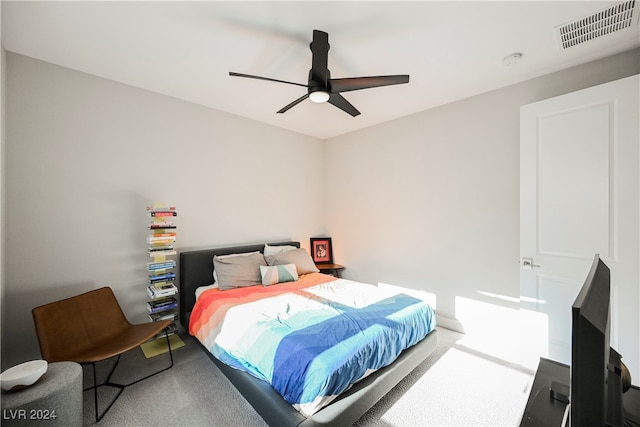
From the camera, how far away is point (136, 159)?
8.91 ft

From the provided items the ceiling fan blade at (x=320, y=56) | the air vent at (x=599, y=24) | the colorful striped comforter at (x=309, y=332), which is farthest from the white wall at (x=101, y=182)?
the air vent at (x=599, y=24)

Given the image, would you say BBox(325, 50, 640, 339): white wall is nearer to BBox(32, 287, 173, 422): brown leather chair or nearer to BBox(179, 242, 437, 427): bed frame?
BBox(179, 242, 437, 427): bed frame

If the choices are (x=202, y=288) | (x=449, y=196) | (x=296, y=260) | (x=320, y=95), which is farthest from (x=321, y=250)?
(x=320, y=95)

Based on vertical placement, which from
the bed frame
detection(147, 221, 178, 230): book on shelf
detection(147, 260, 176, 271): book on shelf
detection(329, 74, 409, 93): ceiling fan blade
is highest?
detection(329, 74, 409, 93): ceiling fan blade

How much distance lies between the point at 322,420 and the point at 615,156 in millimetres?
2774

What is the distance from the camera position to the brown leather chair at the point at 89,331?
1.84 metres

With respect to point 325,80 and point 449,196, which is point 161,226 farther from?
point 449,196

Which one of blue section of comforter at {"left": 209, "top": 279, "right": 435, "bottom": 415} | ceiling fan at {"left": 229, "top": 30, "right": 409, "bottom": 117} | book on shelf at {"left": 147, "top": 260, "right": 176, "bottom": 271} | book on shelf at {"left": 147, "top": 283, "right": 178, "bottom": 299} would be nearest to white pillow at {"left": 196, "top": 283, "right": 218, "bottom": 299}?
book on shelf at {"left": 147, "top": 283, "right": 178, "bottom": 299}

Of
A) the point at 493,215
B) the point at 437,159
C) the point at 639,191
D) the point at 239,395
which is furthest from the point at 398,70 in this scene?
the point at 239,395

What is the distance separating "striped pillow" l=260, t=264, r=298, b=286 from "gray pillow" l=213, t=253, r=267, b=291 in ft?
0.33

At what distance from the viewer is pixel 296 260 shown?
3.44 metres

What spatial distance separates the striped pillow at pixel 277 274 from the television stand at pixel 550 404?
2.35m

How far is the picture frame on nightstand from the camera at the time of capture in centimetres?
434

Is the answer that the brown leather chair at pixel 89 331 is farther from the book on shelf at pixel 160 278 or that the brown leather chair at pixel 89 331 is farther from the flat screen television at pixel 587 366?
the flat screen television at pixel 587 366
